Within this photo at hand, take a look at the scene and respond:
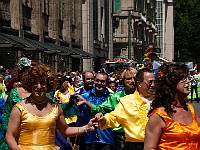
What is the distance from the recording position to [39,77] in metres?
5.41

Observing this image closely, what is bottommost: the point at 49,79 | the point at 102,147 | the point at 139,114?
the point at 102,147

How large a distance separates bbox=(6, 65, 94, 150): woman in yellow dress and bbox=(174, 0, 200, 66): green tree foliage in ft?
209

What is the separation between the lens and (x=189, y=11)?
75.0m

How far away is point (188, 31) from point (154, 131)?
67.4m

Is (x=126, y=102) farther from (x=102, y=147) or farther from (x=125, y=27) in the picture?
(x=125, y=27)

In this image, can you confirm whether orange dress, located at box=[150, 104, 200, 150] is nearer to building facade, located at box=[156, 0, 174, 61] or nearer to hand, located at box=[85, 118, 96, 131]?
hand, located at box=[85, 118, 96, 131]

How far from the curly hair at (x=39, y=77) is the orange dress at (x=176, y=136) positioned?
1.28m

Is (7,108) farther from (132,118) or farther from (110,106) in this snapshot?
(110,106)

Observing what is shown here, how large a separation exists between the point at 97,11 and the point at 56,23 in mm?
10863

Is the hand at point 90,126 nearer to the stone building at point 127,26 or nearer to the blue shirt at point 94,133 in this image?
the blue shirt at point 94,133

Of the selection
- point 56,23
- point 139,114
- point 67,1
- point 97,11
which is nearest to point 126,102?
point 139,114

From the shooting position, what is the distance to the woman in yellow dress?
5309mm

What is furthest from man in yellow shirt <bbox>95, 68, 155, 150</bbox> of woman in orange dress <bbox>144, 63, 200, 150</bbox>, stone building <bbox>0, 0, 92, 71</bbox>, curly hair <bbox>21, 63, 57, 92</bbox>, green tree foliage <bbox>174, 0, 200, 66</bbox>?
green tree foliage <bbox>174, 0, 200, 66</bbox>

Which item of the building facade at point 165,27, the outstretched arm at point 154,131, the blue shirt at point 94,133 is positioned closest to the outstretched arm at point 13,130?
the outstretched arm at point 154,131
